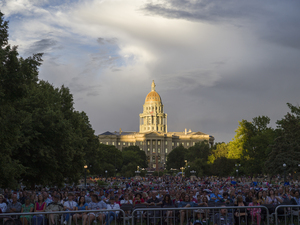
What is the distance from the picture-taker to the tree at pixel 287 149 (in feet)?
204

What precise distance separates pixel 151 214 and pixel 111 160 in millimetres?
107164

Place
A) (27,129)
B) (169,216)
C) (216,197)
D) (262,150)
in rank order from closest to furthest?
(169,216) < (216,197) < (27,129) < (262,150)

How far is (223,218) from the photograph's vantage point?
1241 cm

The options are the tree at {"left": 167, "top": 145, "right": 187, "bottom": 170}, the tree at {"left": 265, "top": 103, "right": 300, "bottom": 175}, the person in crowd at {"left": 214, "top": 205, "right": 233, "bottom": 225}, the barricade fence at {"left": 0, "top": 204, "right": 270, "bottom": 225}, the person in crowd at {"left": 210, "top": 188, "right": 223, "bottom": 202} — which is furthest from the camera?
the tree at {"left": 167, "top": 145, "right": 187, "bottom": 170}

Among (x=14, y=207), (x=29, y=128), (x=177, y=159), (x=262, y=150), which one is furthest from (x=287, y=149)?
(x=177, y=159)

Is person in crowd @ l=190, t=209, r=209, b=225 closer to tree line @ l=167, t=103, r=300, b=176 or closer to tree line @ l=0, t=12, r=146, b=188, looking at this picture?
tree line @ l=0, t=12, r=146, b=188

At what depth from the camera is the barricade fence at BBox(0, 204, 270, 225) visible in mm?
11688

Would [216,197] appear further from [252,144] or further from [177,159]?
[177,159]

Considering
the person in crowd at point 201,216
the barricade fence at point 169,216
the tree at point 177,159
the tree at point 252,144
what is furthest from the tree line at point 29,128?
the tree at point 177,159

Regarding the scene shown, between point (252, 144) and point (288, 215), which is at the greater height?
point (252, 144)

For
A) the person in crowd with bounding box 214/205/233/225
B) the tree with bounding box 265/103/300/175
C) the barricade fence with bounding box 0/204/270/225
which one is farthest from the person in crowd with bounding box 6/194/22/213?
the tree with bounding box 265/103/300/175

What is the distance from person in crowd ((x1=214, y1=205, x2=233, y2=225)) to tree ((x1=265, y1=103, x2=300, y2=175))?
5209cm

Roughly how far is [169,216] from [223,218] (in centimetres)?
159

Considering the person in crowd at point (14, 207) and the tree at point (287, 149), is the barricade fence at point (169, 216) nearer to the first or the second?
the person in crowd at point (14, 207)
